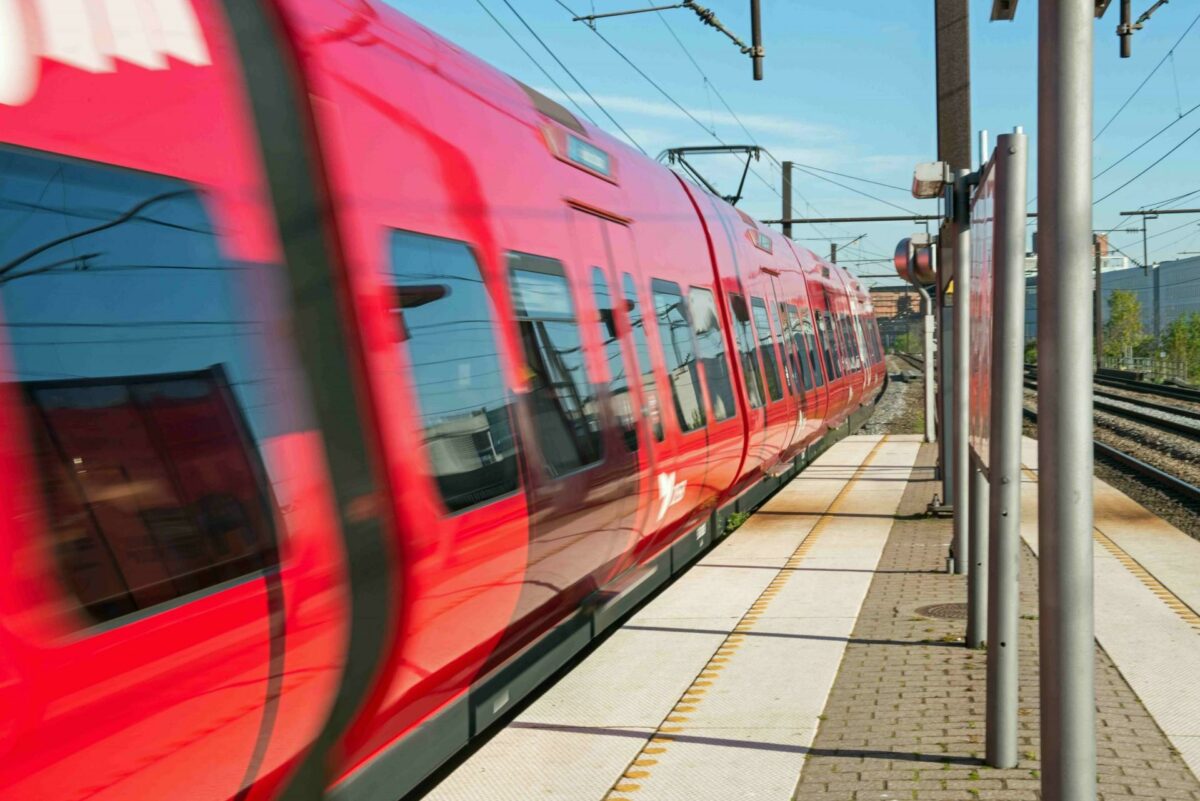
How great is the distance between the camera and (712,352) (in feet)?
30.2

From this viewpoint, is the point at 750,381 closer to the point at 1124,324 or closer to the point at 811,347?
the point at 811,347

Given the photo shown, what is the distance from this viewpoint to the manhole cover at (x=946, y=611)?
25.6 feet

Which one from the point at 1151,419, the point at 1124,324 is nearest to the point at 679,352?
the point at 1151,419

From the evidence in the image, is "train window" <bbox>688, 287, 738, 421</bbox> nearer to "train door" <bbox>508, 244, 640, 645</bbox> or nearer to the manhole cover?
the manhole cover

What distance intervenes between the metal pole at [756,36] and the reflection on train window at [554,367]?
36.0 ft

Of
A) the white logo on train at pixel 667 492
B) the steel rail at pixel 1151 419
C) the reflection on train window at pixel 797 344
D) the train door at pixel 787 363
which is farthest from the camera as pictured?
the steel rail at pixel 1151 419

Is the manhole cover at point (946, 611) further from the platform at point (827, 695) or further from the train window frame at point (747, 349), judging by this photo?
the train window frame at point (747, 349)

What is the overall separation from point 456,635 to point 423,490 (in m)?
0.69

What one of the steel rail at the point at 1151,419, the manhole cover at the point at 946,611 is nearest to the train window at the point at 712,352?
the manhole cover at the point at 946,611

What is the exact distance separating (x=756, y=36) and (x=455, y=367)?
41.1 feet

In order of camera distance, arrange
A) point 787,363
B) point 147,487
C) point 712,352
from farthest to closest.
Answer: point 787,363 < point 712,352 < point 147,487

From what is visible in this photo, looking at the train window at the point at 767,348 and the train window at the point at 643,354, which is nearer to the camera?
the train window at the point at 643,354

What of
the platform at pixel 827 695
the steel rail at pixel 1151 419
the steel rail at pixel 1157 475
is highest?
the platform at pixel 827 695

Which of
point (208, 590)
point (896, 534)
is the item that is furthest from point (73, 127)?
point (896, 534)
